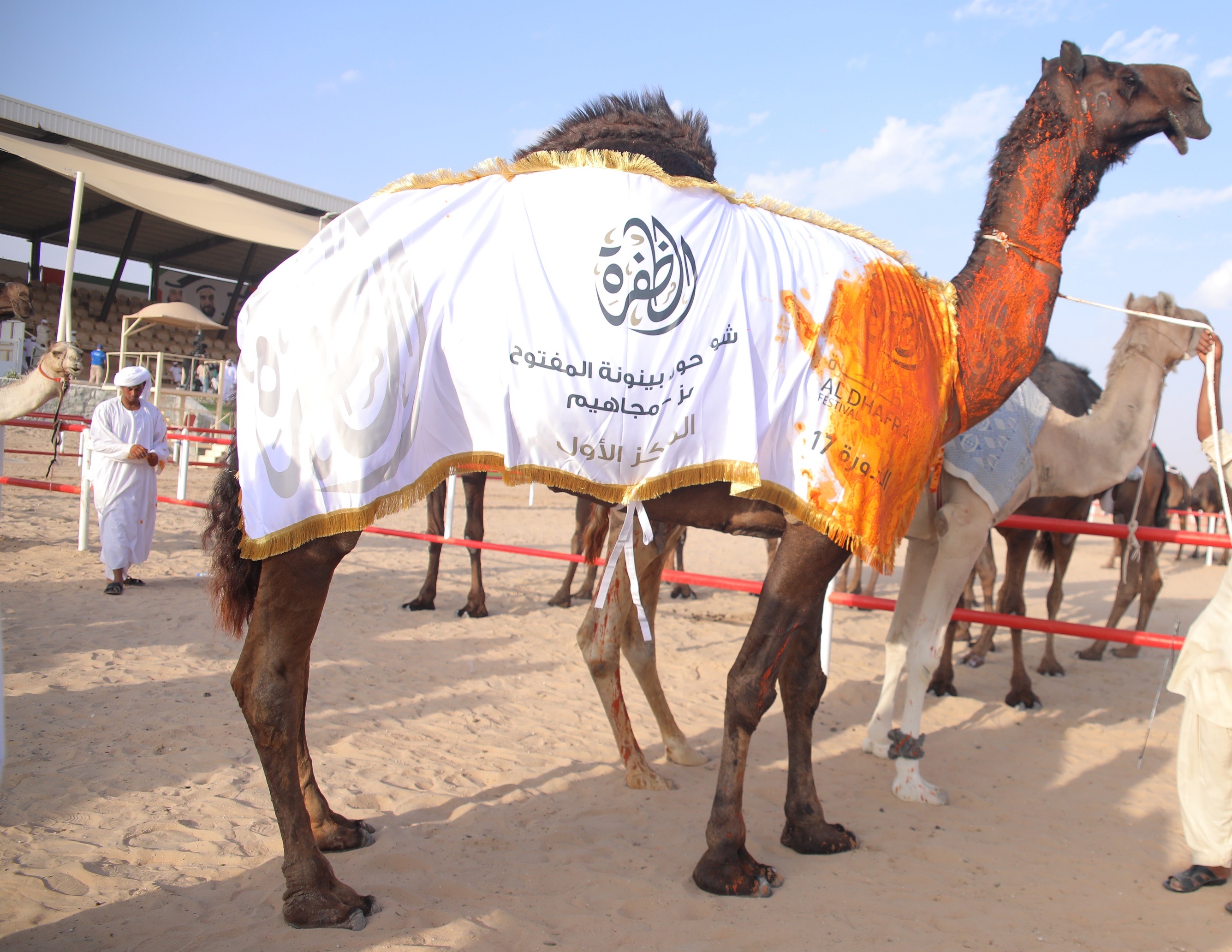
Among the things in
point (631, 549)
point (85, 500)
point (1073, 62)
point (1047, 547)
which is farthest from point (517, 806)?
point (85, 500)

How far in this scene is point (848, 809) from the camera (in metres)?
3.70

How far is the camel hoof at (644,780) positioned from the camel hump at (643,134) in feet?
8.69

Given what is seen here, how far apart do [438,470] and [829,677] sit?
15.3 ft

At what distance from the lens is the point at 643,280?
2.66 meters

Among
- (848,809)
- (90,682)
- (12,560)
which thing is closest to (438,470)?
(848,809)

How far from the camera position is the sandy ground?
2.58 meters

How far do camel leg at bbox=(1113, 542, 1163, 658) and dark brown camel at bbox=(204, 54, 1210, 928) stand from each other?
584 centimetres

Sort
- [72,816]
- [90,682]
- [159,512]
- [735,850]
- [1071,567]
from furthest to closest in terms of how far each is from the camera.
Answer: [1071,567] < [159,512] < [90,682] < [72,816] < [735,850]

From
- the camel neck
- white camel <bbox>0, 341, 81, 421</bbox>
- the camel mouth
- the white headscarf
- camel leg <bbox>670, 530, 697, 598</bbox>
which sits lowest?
camel leg <bbox>670, 530, 697, 598</bbox>

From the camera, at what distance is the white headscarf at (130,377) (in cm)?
741

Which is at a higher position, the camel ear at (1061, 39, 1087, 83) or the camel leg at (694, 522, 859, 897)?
the camel ear at (1061, 39, 1087, 83)

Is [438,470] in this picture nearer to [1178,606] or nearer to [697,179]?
[697,179]

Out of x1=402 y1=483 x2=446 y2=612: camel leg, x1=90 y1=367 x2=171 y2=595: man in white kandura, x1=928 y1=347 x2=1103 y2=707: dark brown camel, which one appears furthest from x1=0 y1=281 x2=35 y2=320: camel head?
x1=928 y1=347 x2=1103 y2=707: dark brown camel

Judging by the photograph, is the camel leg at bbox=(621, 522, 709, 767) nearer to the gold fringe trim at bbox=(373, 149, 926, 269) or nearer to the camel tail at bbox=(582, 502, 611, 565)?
the camel tail at bbox=(582, 502, 611, 565)
